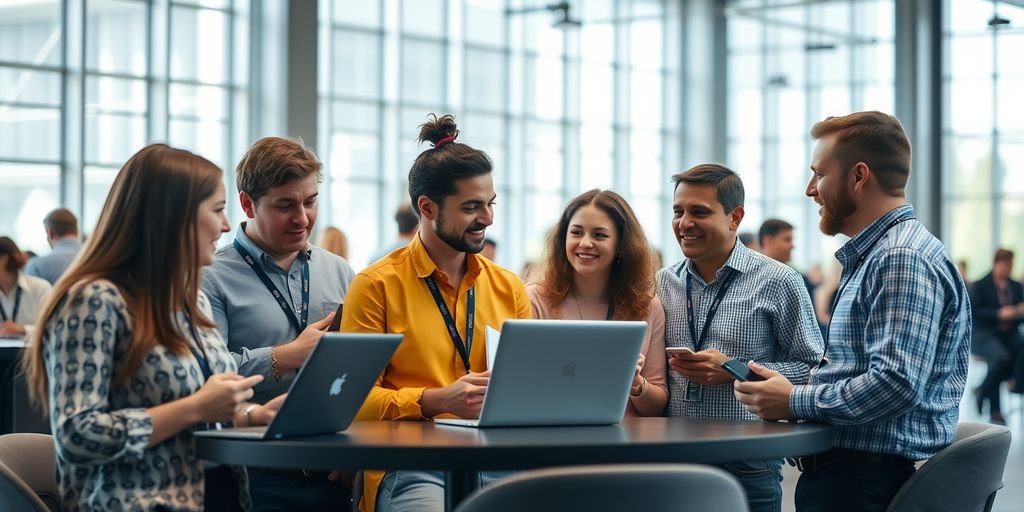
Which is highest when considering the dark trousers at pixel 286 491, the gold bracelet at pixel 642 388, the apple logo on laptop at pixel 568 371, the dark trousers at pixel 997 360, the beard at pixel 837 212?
the beard at pixel 837 212

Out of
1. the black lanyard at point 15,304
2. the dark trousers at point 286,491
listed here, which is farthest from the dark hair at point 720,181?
the black lanyard at point 15,304

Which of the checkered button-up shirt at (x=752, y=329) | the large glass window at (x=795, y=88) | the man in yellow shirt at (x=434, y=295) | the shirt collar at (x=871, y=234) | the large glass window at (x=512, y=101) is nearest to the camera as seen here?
the shirt collar at (x=871, y=234)

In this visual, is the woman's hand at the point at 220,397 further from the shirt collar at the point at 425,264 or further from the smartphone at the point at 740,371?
the smartphone at the point at 740,371

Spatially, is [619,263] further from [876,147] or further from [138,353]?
[138,353]

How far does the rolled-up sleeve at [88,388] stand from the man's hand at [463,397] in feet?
2.50

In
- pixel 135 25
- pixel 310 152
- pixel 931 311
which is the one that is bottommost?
pixel 931 311

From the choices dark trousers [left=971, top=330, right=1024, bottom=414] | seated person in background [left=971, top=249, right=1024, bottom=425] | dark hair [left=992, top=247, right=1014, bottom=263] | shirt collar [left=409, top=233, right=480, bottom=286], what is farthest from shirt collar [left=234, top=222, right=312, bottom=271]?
dark hair [left=992, top=247, right=1014, bottom=263]

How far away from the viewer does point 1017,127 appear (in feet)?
60.9

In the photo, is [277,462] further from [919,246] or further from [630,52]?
[630,52]

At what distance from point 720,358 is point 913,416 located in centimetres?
52

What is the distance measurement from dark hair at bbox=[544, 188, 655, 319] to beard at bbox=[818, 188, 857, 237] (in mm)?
726

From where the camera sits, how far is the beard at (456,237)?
3184mm

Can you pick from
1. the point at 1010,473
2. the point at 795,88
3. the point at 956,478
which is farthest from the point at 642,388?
the point at 795,88

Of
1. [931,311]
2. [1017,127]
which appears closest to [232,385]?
[931,311]
